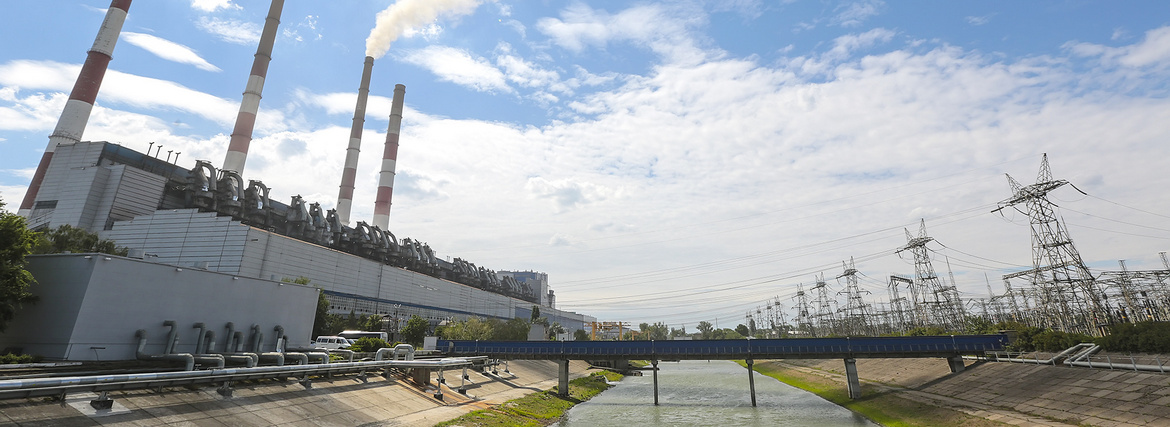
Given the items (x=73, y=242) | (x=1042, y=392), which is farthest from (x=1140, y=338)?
(x=73, y=242)

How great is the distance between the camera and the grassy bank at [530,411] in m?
32.7

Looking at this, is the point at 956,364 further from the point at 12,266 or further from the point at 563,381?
the point at 12,266

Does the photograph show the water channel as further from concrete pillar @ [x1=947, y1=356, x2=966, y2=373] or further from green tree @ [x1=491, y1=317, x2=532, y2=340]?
green tree @ [x1=491, y1=317, x2=532, y2=340]

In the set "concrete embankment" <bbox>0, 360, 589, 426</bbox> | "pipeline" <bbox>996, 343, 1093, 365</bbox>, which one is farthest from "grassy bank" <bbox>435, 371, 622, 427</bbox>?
"pipeline" <bbox>996, 343, 1093, 365</bbox>

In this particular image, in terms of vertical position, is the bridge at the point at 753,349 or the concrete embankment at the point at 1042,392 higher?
the bridge at the point at 753,349

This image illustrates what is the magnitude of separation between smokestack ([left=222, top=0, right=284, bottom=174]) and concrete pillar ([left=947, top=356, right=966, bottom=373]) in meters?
116

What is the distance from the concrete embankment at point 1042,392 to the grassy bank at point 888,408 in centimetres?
94

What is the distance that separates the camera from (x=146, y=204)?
284 feet

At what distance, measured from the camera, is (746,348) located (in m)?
53.0

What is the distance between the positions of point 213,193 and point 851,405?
10563cm

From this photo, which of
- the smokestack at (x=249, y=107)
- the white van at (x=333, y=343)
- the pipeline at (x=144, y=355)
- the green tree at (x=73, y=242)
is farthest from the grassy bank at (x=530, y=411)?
the smokestack at (x=249, y=107)

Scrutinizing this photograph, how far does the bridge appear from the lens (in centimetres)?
4800

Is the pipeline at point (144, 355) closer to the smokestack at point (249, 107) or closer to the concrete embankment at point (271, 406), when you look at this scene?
the concrete embankment at point (271, 406)

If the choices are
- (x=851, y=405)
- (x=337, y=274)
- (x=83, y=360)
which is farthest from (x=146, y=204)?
(x=851, y=405)
